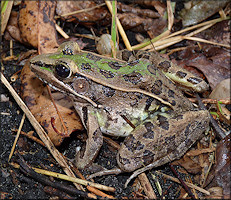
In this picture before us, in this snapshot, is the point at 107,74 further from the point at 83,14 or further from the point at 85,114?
the point at 83,14

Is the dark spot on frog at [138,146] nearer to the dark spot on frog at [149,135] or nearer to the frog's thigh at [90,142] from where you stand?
the dark spot on frog at [149,135]

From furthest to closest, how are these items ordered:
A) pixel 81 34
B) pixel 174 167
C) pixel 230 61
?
pixel 81 34
pixel 230 61
pixel 174 167

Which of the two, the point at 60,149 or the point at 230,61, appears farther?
the point at 230,61

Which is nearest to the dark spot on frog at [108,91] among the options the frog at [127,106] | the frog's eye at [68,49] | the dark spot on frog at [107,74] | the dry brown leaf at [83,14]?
the frog at [127,106]

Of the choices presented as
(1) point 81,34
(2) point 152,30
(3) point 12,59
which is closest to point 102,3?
(1) point 81,34

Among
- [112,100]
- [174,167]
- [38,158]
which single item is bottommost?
[174,167]

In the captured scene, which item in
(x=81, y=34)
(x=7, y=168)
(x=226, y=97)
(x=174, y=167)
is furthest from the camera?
(x=81, y=34)

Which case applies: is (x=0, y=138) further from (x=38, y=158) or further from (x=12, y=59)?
(x=12, y=59)
